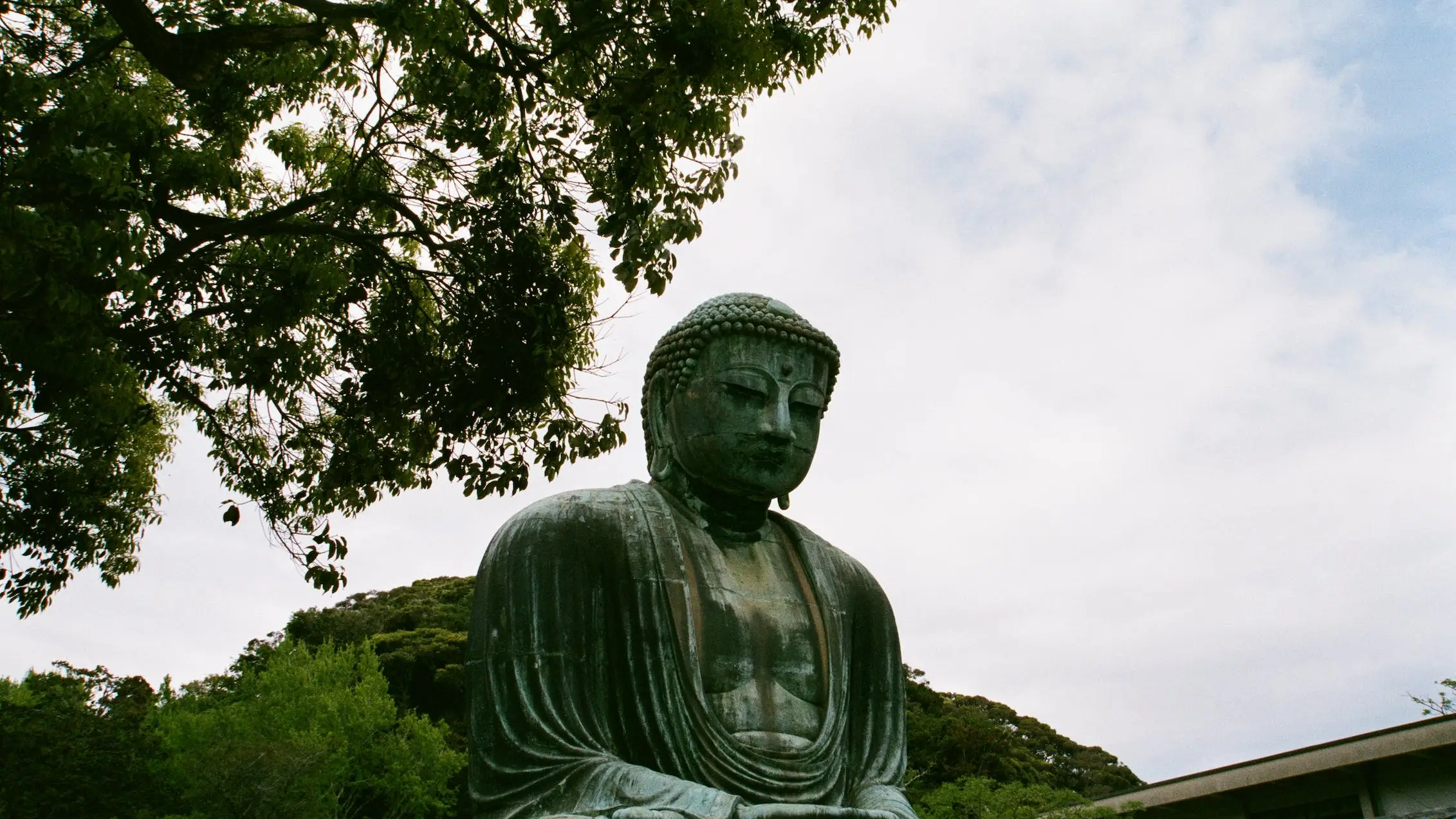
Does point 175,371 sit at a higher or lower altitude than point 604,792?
higher

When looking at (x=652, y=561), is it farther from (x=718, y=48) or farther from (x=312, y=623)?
(x=312, y=623)

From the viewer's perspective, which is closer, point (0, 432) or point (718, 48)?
point (718, 48)

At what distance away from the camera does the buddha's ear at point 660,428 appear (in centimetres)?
512

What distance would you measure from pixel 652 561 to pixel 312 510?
6.59 m

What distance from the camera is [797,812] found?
4.00 meters

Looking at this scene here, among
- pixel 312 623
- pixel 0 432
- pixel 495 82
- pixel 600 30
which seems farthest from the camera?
pixel 312 623

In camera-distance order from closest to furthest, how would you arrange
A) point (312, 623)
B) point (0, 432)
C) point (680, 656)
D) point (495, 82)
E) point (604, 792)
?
point (604, 792) → point (680, 656) → point (495, 82) → point (0, 432) → point (312, 623)

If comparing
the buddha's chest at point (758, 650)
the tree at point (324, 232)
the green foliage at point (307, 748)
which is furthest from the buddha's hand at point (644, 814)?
the green foliage at point (307, 748)

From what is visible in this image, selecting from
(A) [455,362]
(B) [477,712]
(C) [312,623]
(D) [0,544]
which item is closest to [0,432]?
(D) [0,544]

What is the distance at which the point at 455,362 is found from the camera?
401 inches

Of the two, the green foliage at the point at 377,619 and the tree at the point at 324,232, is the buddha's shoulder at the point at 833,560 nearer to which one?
the tree at the point at 324,232

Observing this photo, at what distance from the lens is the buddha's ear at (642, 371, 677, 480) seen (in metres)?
5.12

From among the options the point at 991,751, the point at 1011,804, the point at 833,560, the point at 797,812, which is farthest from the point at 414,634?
the point at 797,812

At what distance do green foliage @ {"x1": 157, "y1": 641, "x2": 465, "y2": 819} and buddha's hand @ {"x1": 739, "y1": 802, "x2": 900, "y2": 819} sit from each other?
21.9m
